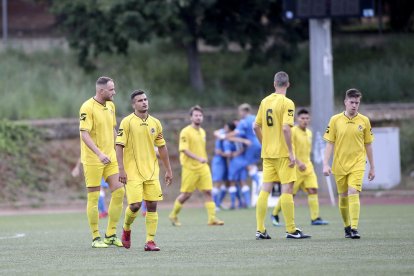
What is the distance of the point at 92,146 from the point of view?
14617 mm

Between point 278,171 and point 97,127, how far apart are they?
2696 mm

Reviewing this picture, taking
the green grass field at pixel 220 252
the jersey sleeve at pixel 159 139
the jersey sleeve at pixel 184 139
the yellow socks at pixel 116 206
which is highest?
the jersey sleeve at pixel 184 139

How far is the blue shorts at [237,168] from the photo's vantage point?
86.5ft

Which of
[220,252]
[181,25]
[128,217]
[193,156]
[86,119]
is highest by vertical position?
[181,25]

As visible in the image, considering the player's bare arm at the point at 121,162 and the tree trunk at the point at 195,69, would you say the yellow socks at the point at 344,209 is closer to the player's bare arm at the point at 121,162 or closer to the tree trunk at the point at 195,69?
the player's bare arm at the point at 121,162

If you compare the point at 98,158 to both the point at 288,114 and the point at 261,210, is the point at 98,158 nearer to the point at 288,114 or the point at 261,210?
the point at 261,210

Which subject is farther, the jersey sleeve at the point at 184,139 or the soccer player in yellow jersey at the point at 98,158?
the jersey sleeve at the point at 184,139

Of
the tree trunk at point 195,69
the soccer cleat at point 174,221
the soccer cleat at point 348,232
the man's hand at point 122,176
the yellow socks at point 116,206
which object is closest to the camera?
the man's hand at point 122,176

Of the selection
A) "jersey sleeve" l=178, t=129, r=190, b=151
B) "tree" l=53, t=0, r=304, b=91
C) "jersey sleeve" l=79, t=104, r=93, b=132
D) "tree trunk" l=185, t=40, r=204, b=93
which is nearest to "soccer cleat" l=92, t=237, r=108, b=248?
"jersey sleeve" l=79, t=104, r=93, b=132

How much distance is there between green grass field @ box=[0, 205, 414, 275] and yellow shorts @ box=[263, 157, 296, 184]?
2.87ft

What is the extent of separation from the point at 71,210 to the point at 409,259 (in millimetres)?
16700

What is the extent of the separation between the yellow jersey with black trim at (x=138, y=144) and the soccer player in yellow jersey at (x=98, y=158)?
0.68 metres

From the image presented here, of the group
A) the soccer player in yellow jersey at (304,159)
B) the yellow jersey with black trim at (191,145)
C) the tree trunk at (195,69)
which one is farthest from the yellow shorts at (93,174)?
the tree trunk at (195,69)

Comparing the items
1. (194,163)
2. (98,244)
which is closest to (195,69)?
(194,163)
